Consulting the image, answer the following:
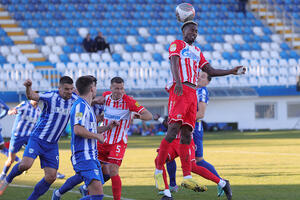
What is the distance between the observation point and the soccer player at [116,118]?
7.79 metres

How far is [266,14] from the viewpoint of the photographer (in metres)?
33.0

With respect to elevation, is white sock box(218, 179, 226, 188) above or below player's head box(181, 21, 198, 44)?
below

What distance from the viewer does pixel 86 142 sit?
20.6 ft

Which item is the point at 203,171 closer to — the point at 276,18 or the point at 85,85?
the point at 85,85

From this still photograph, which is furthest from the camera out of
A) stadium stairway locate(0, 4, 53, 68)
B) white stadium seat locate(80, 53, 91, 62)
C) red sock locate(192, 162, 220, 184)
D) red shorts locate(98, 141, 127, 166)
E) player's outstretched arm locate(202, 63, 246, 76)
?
white stadium seat locate(80, 53, 91, 62)

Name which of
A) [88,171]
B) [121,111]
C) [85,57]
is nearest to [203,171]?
[121,111]

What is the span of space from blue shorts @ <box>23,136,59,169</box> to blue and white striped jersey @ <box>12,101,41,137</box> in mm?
3450

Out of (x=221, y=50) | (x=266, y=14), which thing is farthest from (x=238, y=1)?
(x=221, y=50)

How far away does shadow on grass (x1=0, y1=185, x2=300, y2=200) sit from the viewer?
316 inches

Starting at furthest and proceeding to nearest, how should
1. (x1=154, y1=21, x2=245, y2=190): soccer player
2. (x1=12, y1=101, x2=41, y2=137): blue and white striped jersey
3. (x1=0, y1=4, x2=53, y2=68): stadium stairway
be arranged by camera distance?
(x1=0, y1=4, x2=53, y2=68): stadium stairway
(x1=12, y1=101, x2=41, y2=137): blue and white striped jersey
(x1=154, y1=21, x2=245, y2=190): soccer player

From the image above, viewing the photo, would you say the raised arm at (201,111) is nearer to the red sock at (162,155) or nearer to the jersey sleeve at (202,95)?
the jersey sleeve at (202,95)

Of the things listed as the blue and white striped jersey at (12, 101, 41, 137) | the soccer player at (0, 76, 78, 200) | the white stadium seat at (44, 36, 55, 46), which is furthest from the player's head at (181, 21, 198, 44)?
the white stadium seat at (44, 36, 55, 46)

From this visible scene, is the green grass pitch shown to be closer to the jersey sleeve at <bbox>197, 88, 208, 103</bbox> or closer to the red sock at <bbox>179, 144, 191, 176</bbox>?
the red sock at <bbox>179, 144, 191, 176</bbox>

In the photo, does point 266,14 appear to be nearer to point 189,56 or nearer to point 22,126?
point 22,126
